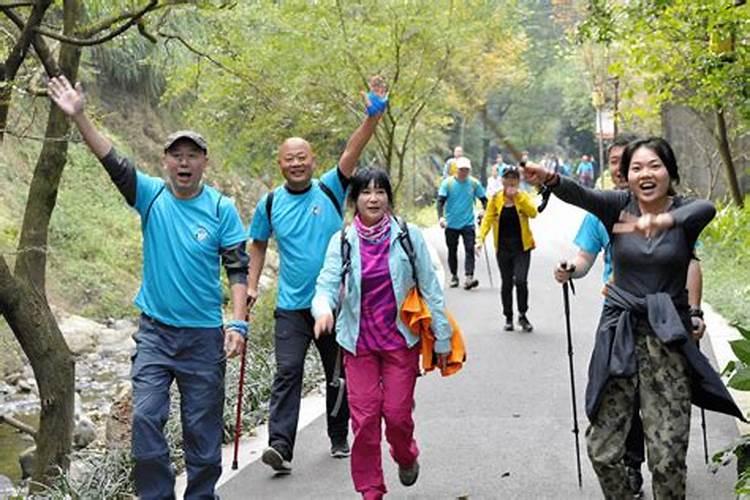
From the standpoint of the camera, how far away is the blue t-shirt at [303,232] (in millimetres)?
7129

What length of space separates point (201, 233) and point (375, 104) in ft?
4.88

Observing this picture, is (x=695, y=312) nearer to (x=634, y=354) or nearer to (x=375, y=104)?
(x=634, y=354)

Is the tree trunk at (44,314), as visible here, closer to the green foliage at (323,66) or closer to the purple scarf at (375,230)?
the purple scarf at (375,230)

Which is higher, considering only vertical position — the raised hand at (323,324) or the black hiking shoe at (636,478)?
the raised hand at (323,324)

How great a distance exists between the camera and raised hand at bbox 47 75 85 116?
542 cm

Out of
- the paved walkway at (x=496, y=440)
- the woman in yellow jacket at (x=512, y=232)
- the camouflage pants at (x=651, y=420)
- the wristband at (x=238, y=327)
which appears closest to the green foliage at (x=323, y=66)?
the woman in yellow jacket at (x=512, y=232)

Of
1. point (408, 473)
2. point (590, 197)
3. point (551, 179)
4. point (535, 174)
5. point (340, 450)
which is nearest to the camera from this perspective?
point (535, 174)

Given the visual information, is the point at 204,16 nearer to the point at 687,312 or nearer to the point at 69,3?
the point at 69,3

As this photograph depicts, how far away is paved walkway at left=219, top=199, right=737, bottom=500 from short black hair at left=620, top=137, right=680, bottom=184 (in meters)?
1.95

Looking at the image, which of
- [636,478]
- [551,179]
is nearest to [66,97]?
[551,179]

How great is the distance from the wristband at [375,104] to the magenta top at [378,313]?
1130 millimetres

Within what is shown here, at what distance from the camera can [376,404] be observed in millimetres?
6055

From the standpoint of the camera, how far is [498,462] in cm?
733

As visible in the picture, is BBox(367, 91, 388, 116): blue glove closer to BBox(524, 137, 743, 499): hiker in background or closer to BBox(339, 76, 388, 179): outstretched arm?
BBox(339, 76, 388, 179): outstretched arm
